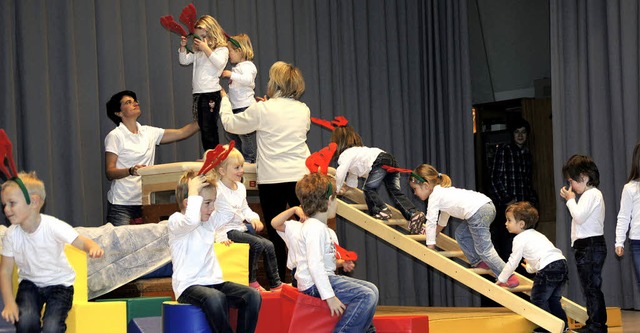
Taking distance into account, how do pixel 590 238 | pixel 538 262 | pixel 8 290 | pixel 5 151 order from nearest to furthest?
pixel 8 290 → pixel 5 151 → pixel 538 262 → pixel 590 238

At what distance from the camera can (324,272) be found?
4.38 m

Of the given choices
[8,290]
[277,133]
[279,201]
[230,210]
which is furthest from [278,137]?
[8,290]

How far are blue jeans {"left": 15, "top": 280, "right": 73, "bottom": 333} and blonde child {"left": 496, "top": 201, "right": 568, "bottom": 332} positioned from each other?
297cm

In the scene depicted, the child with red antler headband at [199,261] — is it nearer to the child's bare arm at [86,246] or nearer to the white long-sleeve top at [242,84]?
the child's bare arm at [86,246]

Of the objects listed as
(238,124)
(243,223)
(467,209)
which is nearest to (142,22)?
(238,124)

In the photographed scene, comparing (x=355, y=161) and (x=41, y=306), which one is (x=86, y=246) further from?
(x=355, y=161)

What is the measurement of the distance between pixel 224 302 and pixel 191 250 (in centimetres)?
30

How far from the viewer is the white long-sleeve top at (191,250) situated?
4184mm

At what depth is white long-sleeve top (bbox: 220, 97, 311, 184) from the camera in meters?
5.61

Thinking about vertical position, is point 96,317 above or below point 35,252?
below

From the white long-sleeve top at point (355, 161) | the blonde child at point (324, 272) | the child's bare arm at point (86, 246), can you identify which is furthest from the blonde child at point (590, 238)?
the child's bare arm at point (86, 246)

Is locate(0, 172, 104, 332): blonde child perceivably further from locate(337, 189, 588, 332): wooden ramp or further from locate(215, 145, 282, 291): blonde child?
locate(337, 189, 588, 332): wooden ramp

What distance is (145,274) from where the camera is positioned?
475cm

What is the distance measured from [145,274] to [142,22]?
107 inches
